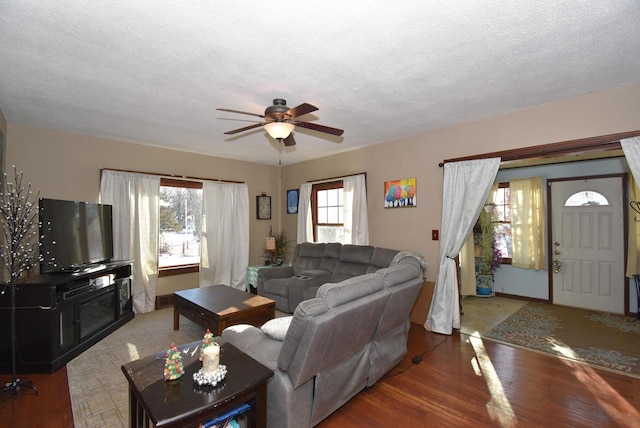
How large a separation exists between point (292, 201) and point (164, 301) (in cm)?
289

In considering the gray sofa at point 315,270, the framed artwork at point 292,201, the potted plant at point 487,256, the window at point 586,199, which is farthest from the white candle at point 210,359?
the window at point 586,199

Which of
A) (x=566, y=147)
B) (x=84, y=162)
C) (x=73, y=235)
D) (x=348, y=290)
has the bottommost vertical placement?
(x=348, y=290)

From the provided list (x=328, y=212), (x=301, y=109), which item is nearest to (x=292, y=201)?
(x=328, y=212)

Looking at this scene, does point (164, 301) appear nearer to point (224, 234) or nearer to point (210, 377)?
point (224, 234)

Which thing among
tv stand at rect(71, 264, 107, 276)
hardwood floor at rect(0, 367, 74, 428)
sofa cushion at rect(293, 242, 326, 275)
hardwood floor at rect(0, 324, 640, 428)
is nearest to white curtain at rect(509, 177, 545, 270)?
hardwood floor at rect(0, 324, 640, 428)

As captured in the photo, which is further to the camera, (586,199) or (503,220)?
(503,220)

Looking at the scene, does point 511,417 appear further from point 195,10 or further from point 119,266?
point 119,266

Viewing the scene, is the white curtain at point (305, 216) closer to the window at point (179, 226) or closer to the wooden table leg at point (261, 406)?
the window at point (179, 226)

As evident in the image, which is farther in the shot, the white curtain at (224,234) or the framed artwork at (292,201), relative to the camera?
the framed artwork at (292,201)

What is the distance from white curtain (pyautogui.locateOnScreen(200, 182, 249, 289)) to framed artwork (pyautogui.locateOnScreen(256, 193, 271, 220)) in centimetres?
37

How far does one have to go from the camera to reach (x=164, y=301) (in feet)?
16.3

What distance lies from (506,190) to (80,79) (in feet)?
21.0

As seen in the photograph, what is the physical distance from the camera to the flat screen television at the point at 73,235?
10.5ft

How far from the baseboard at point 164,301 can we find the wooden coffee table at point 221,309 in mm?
1184
